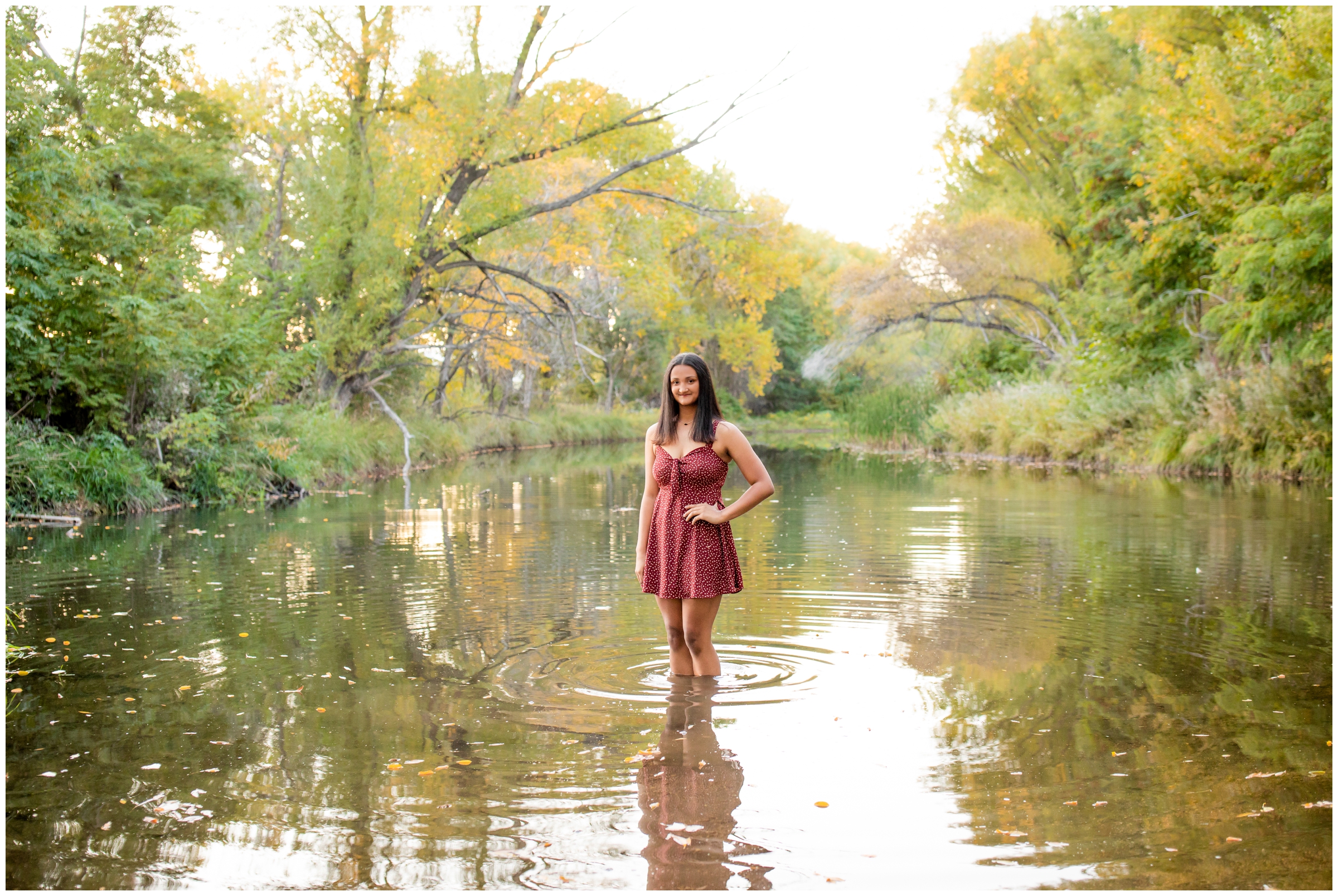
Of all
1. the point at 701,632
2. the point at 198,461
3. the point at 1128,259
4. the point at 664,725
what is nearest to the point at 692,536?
the point at 701,632

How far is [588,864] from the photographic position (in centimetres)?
375

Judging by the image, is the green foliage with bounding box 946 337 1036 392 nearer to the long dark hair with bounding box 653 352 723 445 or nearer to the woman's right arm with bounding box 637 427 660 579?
the woman's right arm with bounding box 637 427 660 579

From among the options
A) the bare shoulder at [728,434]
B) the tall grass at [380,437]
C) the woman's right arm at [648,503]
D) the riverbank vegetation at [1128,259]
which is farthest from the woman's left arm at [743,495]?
the tall grass at [380,437]

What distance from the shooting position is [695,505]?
6031 millimetres

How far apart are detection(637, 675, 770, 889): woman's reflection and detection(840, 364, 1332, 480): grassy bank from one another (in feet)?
60.3

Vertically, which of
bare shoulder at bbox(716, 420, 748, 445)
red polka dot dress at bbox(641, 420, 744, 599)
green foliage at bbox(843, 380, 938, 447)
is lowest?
red polka dot dress at bbox(641, 420, 744, 599)

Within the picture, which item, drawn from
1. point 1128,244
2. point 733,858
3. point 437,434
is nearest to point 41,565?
point 733,858

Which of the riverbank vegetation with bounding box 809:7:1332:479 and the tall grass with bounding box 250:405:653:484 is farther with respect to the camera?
the tall grass with bounding box 250:405:653:484

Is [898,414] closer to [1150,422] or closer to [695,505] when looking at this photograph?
[1150,422]

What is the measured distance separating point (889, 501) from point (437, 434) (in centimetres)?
1624

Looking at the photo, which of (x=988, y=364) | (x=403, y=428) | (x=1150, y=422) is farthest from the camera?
(x=988, y=364)

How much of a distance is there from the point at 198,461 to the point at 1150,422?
18.3 metres

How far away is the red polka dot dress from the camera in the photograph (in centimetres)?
602

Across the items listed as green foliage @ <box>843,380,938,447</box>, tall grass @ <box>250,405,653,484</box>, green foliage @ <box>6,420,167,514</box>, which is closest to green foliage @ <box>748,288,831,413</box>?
tall grass @ <box>250,405,653,484</box>
